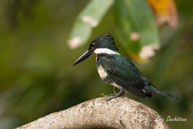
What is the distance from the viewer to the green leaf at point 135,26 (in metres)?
3.39

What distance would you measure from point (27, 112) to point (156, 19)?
2.15m

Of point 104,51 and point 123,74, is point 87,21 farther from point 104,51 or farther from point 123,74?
point 123,74

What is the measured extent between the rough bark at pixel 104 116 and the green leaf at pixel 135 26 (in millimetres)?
627

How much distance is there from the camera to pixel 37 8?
6.61 meters

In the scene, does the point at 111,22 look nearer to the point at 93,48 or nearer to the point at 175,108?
the point at 175,108

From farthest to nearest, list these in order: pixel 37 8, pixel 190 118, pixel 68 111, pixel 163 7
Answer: pixel 37 8 → pixel 190 118 → pixel 163 7 → pixel 68 111

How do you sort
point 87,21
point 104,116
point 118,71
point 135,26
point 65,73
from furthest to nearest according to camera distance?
point 65,73, point 135,26, point 87,21, point 118,71, point 104,116

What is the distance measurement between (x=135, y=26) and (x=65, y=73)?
2515 mm

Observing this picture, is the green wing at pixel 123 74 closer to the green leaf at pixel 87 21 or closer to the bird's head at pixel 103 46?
the bird's head at pixel 103 46

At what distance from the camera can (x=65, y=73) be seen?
588 centimetres

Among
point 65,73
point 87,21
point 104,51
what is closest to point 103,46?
point 104,51

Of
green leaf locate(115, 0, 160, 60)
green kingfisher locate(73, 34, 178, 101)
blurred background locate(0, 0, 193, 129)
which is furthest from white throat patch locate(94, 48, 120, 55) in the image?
blurred background locate(0, 0, 193, 129)

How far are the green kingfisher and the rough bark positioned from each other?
3.3 inches

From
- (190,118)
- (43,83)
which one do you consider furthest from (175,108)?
(43,83)
